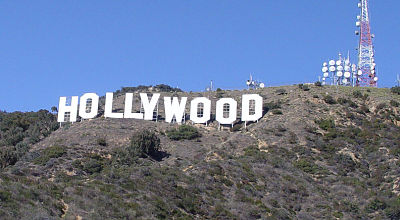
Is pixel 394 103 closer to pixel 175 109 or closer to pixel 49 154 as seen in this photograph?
pixel 175 109

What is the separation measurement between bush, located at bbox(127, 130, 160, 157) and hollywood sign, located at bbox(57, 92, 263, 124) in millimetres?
10499

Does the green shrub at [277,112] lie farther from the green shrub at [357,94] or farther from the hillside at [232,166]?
the green shrub at [357,94]

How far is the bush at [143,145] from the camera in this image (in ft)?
263

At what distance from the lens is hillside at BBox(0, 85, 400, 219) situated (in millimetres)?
59406

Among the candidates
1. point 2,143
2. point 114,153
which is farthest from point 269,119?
A: point 2,143

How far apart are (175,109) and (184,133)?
4.99 m

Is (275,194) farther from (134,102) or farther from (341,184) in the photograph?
(134,102)

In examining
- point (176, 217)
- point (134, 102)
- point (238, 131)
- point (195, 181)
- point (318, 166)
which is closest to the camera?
point (176, 217)

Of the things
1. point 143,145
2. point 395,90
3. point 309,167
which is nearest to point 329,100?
point 395,90

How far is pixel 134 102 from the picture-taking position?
347 feet

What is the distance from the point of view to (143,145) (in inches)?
3184

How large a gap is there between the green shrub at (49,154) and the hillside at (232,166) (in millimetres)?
125

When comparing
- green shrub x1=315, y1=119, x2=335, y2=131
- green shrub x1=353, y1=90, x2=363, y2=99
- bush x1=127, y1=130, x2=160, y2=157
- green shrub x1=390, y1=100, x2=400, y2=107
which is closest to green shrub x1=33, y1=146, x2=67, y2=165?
bush x1=127, y1=130, x2=160, y2=157

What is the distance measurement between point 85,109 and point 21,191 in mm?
40201
